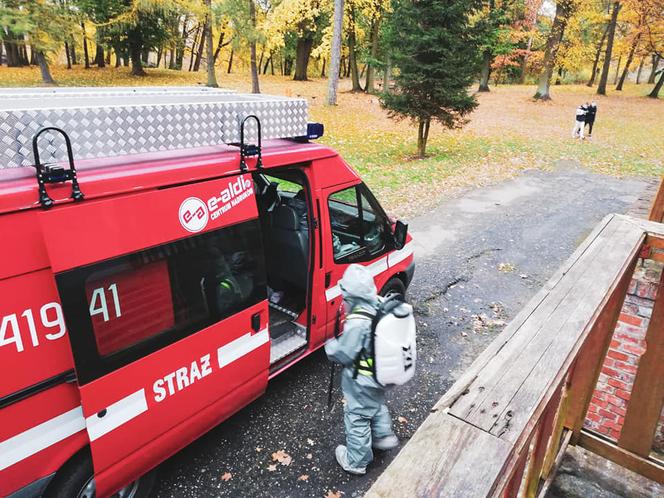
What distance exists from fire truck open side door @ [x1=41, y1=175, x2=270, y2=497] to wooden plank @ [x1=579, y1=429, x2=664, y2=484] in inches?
101

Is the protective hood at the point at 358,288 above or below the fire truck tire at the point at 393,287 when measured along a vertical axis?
above

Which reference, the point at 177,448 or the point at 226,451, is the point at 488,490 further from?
the point at 226,451

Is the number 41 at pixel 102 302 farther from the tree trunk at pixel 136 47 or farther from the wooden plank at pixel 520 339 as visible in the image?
the tree trunk at pixel 136 47

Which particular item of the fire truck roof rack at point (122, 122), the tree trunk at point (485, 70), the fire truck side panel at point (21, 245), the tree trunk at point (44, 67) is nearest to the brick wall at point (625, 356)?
the fire truck roof rack at point (122, 122)

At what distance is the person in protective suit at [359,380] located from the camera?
346 centimetres

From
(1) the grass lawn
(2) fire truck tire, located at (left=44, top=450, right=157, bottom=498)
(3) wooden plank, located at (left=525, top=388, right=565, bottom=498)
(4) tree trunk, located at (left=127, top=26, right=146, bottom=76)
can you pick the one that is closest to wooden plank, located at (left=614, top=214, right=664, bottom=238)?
(3) wooden plank, located at (left=525, top=388, right=565, bottom=498)

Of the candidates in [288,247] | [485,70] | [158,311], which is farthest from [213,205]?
[485,70]

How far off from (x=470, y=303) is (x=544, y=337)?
516 centimetres

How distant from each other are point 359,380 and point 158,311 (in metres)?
1.57

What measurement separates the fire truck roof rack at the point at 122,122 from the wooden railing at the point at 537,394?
242 cm

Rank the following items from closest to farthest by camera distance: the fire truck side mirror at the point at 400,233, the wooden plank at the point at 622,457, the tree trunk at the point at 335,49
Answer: the wooden plank at the point at 622,457 < the fire truck side mirror at the point at 400,233 < the tree trunk at the point at 335,49

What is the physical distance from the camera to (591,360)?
114 inches

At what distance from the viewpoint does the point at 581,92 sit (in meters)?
36.2

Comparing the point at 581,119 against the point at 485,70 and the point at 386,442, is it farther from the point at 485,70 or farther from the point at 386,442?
the point at 386,442
